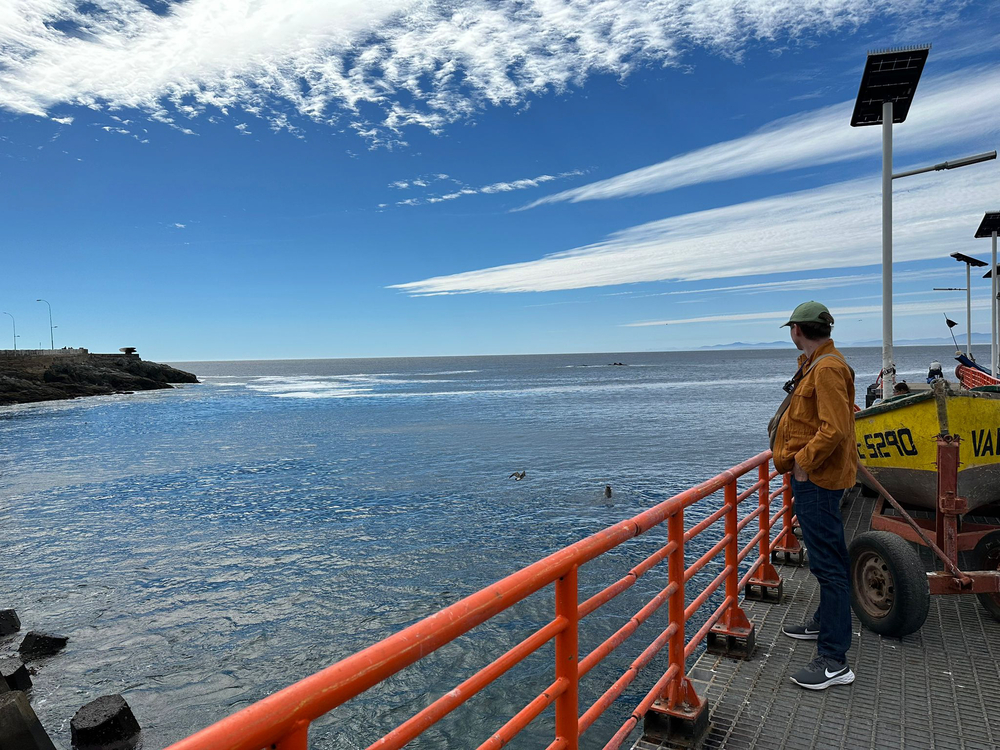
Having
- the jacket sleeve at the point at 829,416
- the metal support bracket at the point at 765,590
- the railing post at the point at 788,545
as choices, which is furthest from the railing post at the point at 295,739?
the railing post at the point at 788,545

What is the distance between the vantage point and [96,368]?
87.3 m

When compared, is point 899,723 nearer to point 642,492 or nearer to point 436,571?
point 436,571

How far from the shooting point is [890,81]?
1043 centimetres

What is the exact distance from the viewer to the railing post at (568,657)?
2.34 m

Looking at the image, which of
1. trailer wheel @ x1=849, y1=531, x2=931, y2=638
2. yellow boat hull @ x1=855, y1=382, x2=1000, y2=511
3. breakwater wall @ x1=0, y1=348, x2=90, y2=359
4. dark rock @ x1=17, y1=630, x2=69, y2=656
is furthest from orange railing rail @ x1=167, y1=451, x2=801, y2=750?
breakwater wall @ x1=0, y1=348, x2=90, y2=359

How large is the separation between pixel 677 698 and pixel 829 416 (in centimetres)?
182

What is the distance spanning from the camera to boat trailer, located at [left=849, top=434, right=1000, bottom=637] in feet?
14.6

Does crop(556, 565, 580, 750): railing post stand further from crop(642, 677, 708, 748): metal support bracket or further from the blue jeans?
the blue jeans

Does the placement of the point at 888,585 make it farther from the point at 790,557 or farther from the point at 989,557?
the point at 790,557

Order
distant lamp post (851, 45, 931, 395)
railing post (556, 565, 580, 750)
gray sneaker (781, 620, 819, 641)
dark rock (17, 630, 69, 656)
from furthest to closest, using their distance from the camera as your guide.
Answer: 1. distant lamp post (851, 45, 931, 395)
2. dark rock (17, 630, 69, 656)
3. gray sneaker (781, 620, 819, 641)
4. railing post (556, 565, 580, 750)

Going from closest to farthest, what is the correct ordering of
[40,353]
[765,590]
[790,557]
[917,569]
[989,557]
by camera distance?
[917,569], [989,557], [765,590], [790,557], [40,353]

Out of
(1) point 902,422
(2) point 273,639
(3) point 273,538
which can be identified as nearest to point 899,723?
(1) point 902,422

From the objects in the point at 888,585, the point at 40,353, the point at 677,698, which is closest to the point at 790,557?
the point at 888,585

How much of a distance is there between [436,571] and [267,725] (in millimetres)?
11688
